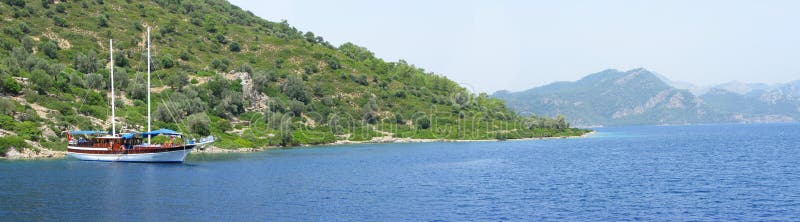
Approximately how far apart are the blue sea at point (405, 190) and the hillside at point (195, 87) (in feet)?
90.8

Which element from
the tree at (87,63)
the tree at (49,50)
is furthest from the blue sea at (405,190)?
the tree at (49,50)

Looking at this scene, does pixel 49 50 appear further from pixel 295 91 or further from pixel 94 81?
pixel 295 91

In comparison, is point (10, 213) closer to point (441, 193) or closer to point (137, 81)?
point (441, 193)

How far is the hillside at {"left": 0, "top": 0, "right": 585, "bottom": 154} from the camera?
113750 millimetres

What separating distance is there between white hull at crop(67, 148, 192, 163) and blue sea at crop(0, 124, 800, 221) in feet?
7.15

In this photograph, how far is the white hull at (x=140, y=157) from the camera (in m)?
91.5

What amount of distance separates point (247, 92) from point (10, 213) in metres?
108

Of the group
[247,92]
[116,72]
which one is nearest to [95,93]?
[116,72]

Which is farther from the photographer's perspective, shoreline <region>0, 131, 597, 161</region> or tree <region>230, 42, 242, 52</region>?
A: tree <region>230, 42, 242, 52</region>

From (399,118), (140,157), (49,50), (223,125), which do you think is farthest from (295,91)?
(140,157)

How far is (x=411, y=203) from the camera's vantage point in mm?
53688

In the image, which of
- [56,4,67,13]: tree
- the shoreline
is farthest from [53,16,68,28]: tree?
the shoreline

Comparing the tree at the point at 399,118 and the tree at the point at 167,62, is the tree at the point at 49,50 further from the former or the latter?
the tree at the point at 399,118

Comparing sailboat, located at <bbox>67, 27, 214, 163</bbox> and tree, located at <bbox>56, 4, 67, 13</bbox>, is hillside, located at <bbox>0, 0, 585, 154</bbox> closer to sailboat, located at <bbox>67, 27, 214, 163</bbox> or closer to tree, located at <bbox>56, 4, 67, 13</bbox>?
tree, located at <bbox>56, 4, 67, 13</bbox>
